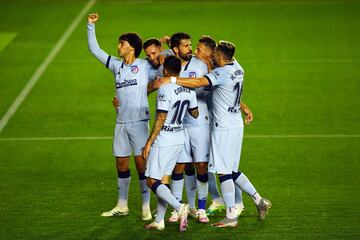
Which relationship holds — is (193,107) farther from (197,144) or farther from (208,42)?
(208,42)

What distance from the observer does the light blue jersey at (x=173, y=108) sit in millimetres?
9898

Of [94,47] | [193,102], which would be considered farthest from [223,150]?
[94,47]

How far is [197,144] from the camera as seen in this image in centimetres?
1052

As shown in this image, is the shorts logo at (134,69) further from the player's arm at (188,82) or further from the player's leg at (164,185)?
the player's leg at (164,185)

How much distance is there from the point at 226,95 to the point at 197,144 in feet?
2.21

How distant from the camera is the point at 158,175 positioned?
33.1 ft

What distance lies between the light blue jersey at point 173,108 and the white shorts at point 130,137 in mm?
565

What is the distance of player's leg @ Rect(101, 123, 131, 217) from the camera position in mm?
10656

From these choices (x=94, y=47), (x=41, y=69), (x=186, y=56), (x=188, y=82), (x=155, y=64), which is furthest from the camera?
(x=41, y=69)

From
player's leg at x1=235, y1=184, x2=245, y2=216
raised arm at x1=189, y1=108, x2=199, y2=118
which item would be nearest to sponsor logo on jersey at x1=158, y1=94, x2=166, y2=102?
raised arm at x1=189, y1=108, x2=199, y2=118

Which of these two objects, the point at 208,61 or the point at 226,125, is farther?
the point at 208,61

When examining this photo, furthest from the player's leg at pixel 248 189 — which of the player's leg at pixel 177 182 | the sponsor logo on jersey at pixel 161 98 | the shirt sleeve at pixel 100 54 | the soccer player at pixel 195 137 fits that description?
the shirt sleeve at pixel 100 54

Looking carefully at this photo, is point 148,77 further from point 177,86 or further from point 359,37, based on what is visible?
point 359,37

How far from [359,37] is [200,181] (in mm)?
10781
